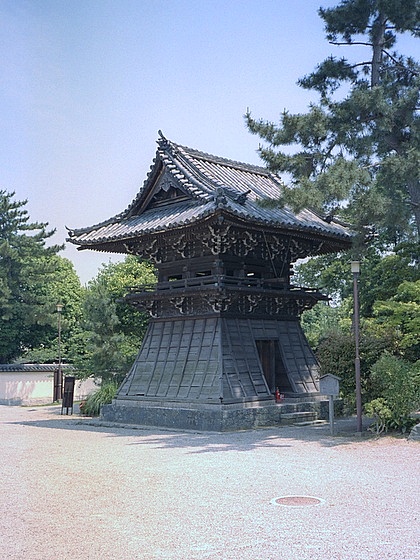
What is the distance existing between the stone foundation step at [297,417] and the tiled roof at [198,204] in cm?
583

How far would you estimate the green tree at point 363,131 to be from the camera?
57.6 ft

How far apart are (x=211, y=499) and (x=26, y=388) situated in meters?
33.3

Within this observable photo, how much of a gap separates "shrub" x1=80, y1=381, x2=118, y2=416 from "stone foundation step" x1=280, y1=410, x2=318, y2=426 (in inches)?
352

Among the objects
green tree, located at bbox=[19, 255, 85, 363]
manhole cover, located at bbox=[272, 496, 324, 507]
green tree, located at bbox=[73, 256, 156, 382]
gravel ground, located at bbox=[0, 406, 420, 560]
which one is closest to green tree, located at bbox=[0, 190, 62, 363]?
green tree, located at bbox=[19, 255, 85, 363]

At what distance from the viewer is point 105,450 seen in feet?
50.6

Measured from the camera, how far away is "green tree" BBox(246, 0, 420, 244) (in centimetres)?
1755

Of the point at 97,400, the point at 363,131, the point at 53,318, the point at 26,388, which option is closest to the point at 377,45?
the point at 363,131

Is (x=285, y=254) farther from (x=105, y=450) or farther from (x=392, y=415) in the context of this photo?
(x=105, y=450)

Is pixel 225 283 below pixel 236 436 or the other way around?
the other way around

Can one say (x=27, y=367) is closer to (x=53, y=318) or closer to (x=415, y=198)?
(x=53, y=318)

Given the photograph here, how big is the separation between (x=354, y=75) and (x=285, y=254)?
634 cm

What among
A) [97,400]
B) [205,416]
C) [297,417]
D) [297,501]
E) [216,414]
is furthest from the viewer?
[97,400]

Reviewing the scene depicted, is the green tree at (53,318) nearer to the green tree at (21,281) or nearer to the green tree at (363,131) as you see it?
the green tree at (21,281)

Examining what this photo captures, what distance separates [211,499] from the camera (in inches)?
377
